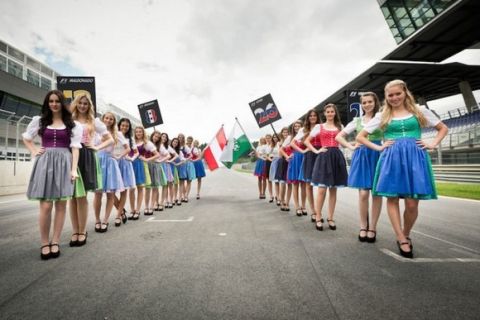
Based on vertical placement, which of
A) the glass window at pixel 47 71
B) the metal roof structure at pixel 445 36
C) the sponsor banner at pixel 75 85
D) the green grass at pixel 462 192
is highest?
the glass window at pixel 47 71

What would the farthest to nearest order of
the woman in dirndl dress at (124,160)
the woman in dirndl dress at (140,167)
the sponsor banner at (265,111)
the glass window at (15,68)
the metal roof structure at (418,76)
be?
the glass window at (15,68)
the metal roof structure at (418,76)
the sponsor banner at (265,111)
the woman in dirndl dress at (140,167)
the woman in dirndl dress at (124,160)

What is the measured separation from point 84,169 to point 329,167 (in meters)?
3.88

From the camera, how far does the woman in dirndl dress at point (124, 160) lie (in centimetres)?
500

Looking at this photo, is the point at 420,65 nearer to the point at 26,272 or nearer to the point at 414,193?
the point at 414,193

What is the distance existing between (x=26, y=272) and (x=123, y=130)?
3286 millimetres

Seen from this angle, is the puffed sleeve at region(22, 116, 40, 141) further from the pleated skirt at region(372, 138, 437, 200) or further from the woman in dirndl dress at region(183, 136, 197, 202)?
the woman in dirndl dress at region(183, 136, 197, 202)

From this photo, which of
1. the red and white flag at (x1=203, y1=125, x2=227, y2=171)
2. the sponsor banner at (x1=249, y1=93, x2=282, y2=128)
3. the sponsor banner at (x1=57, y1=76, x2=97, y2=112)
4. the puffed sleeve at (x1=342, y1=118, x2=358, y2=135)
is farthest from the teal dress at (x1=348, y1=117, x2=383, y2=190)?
the sponsor banner at (x1=57, y1=76, x2=97, y2=112)

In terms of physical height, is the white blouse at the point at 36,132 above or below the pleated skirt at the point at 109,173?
above

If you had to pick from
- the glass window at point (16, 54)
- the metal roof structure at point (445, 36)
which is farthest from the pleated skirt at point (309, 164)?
the glass window at point (16, 54)

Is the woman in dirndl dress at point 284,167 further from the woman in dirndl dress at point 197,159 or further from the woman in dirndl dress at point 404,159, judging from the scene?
the woman in dirndl dress at point 197,159

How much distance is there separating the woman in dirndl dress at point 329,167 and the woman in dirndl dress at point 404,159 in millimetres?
1098

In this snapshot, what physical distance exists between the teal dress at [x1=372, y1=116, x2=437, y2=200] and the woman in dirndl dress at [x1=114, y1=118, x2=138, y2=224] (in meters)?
4.34

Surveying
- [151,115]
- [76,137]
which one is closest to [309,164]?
[76,137]

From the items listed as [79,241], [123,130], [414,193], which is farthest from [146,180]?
[414,193]
